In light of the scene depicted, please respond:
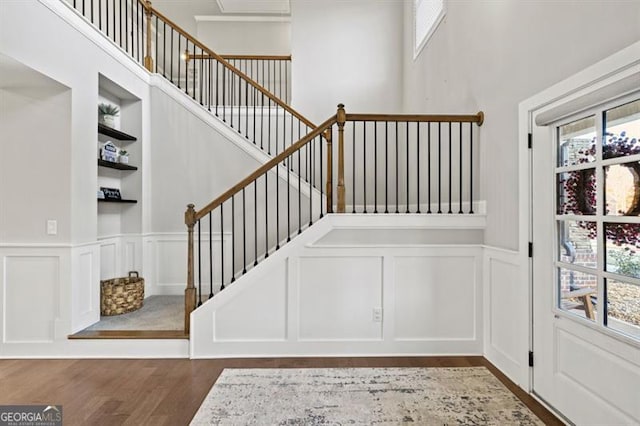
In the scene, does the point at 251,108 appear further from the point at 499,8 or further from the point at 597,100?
the point at 597,100

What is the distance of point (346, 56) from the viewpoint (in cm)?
586

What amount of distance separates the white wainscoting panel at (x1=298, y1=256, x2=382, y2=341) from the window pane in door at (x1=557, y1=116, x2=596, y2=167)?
1.59m

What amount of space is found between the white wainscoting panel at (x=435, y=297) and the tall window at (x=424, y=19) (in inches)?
105

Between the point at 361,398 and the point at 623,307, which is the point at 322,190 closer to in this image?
the point at 361,398

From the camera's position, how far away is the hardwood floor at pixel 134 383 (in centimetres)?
234

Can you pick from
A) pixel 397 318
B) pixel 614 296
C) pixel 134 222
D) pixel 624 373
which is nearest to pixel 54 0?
pixel 134 222

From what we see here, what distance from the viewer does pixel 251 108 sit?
5.48 m

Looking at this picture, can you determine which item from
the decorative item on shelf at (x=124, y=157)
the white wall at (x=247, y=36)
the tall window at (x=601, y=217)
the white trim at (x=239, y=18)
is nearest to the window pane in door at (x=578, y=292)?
the tall window at (x=601, y=217)

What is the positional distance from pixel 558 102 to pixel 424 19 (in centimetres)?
313

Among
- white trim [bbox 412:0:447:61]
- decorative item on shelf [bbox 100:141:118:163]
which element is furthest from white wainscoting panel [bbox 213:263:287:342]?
white trim [bbox 412:0:447:61]

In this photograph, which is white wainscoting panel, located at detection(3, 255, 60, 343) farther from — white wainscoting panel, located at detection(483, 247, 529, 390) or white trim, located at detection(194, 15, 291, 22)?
white trim, located at detection(194, 15, 291, 22)

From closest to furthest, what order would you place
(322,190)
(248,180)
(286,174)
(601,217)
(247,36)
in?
(601,217), (248,180), (322,190), (286,174), (247,36)

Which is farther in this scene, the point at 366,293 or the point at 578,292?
the point at 366,293

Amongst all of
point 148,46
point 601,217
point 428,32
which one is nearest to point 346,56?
point 428,32
